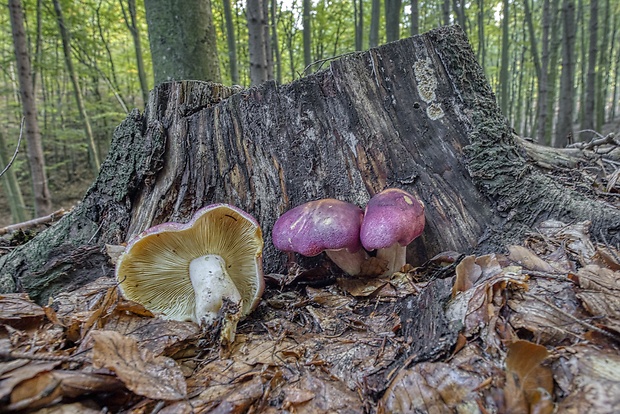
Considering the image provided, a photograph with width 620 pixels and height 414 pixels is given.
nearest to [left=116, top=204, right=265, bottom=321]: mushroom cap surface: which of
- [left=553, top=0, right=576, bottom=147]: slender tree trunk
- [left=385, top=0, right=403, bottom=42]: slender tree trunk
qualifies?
[left=385, top=0, right=403, bottom=42]: slender tree trunk

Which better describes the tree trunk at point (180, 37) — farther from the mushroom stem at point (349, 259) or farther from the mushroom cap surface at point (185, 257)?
the mushroom stem at point (349, 259)

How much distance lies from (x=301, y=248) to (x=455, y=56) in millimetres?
1661

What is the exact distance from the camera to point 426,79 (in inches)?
95.9

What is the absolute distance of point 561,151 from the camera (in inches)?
150

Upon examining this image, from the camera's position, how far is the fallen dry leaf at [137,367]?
4.04 ft

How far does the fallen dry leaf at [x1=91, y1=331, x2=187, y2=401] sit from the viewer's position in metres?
1.23

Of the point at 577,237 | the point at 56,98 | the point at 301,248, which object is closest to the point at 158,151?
the point at 301,248

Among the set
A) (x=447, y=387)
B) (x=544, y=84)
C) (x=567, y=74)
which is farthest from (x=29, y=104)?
(x=544, y=84)

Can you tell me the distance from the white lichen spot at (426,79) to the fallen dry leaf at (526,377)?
1763mm

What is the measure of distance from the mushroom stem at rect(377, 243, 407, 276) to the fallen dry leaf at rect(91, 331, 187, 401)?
1309 millimetres

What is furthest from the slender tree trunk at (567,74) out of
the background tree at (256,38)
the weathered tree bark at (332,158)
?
the weathered tree bark at (332,158)

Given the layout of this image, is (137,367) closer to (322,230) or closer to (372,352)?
(372,352)

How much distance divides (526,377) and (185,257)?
1.69 meters

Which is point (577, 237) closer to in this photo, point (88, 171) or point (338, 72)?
point (338, 72)
